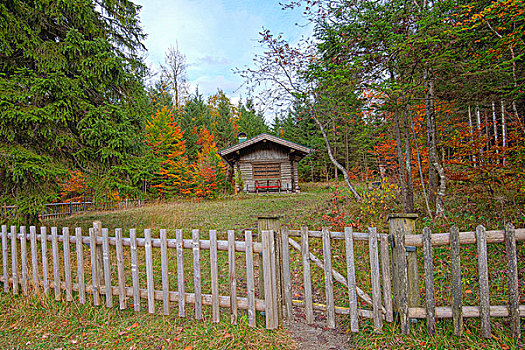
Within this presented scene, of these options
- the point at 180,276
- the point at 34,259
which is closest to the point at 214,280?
the point at 180,276

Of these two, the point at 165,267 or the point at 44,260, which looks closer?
the point at 165,267

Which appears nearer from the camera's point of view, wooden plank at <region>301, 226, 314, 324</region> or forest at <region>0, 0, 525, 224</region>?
wooden plank at <region>301, 226, 314, 324</region>

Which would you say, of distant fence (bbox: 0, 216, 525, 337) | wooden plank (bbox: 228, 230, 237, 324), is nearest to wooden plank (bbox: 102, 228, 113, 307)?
distant fence (bbox: 0, 216, 525, 337)

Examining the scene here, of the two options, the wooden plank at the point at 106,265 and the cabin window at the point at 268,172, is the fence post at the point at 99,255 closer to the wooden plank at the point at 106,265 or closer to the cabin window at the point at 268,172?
the wooden plank at the point at 106,265

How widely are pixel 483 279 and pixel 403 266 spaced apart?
2.33 ft

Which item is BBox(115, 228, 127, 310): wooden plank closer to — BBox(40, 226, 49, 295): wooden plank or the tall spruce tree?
BBox(40, 226, 49, 295): wooden plank

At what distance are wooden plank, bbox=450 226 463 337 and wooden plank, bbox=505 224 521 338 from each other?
452 millimetres

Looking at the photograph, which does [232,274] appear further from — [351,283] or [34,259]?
[34,259]

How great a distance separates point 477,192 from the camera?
6023mm

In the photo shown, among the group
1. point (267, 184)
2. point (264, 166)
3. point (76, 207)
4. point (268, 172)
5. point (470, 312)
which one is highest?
point (264, 166)

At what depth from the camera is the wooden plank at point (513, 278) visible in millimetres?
2594

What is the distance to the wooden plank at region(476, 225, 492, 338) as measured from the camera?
2.60 meters

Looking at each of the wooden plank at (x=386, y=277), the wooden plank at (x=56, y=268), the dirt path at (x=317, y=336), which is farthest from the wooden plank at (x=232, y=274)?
the wooden plank at (x=56, y=268)

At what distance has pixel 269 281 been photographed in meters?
3.04
